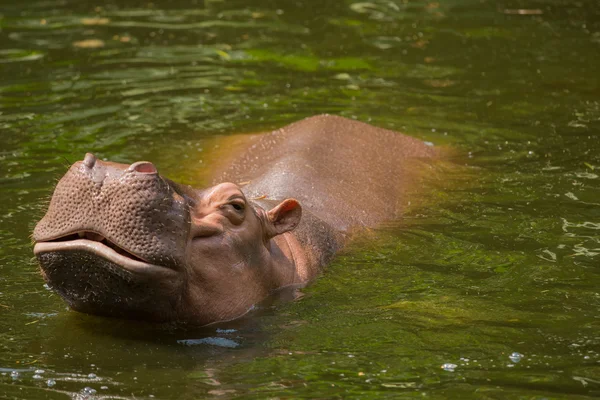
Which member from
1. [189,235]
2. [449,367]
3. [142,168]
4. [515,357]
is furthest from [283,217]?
[515,357]

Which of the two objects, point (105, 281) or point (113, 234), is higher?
point (113, 234)

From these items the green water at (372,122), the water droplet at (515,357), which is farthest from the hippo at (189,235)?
the water droplet at (515,357)

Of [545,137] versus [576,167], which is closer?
[576,167]

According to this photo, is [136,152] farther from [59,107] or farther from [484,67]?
[484,67]

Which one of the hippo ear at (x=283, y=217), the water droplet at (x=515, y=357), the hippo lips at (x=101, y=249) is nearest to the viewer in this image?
the hippo lips at (x=101, y=249)

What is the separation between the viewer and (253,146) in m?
8.99

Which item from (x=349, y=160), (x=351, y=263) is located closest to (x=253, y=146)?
(x=349, y=160)

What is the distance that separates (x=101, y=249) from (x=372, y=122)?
18.5ft

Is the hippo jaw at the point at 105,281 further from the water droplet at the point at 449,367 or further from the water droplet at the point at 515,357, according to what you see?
the water droplet at the point at 515,357

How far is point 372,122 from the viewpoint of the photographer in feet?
34.1

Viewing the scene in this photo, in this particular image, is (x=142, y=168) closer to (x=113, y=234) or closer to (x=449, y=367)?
(x=113, y=234)

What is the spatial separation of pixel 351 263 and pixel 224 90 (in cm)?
489

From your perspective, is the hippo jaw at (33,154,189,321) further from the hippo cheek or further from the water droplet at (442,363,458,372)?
the water droplet at (442,363,458,372)

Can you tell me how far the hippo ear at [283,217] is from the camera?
6398 millimetres
